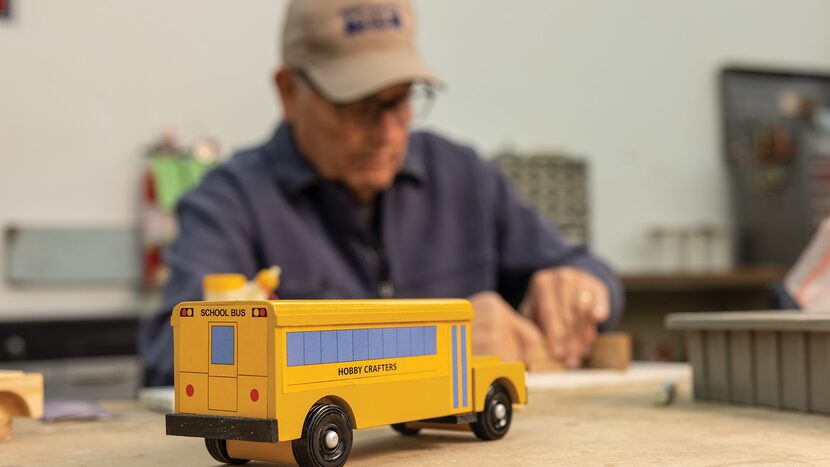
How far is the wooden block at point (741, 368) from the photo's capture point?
3.31 feet

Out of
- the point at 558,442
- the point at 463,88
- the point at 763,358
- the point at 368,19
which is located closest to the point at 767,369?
the point at 763,358

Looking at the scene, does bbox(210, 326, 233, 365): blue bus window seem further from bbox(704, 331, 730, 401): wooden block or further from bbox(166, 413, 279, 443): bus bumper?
bbox(704, 331, 730, 401): wooden block

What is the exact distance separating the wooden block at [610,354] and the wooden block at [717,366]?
16.4 inches

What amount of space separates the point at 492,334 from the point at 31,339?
5.83ft

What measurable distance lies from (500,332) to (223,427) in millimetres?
834

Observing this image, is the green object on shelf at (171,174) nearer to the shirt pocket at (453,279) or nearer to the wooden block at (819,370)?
the shirt pocket at (453,279)

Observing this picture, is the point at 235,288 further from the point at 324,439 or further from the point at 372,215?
the point at 372,215

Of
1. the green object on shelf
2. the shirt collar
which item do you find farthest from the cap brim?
the green object on shelf

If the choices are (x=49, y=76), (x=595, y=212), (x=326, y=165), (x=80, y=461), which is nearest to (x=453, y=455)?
(x=80, y=461)

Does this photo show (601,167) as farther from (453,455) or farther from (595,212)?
(453,455)

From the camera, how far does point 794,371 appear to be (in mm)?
958

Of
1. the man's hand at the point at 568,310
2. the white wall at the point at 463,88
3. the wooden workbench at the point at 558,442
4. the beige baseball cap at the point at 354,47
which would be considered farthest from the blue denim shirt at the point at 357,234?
the white wall at the point at 463,88

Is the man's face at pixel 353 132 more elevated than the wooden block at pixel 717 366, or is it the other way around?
the man's face at pixel 353 132

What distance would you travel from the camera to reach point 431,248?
1832 mm
